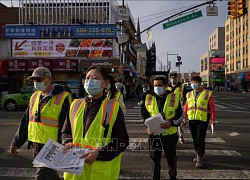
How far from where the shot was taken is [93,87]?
3045 millimetres

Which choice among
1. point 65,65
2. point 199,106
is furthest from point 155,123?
point 65,65

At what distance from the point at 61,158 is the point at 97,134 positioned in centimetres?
40

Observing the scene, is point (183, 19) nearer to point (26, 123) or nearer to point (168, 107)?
point (168, 107)

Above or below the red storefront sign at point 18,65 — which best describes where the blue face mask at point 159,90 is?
below

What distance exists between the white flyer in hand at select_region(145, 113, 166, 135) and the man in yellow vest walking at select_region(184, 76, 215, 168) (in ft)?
6.12

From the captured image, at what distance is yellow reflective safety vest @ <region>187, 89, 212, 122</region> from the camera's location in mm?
6496

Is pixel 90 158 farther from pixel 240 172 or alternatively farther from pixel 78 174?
pixel 240 172

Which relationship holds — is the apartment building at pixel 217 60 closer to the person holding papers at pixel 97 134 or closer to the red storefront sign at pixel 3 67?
the red storefront sign at pixel 3 67

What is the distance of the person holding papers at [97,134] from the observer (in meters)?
2.82

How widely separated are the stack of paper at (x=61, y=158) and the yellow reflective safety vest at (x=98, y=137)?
12 centimetres

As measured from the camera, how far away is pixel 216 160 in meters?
7.08

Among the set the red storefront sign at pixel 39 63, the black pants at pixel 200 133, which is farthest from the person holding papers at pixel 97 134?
the red storefront sign at pixel 39 63

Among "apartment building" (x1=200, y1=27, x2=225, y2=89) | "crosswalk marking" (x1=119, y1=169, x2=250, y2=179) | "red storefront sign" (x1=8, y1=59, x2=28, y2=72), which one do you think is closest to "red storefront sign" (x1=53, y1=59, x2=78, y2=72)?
"red storefront sign" (x1=8, y1=59, x2=28, y2=72)

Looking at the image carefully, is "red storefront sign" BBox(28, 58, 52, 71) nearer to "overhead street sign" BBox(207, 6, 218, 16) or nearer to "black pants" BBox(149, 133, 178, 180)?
"overhead street sign" BBox(207, 6, 218, 16)
